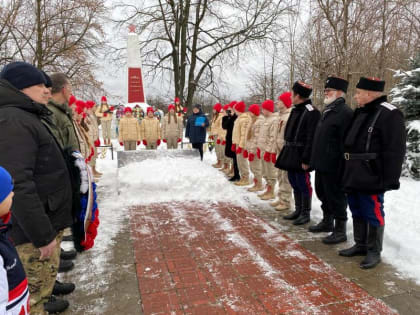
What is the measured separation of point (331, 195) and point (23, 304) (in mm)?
3768

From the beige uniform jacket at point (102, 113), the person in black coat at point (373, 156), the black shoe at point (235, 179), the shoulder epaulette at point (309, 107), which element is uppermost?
the beige uniform jacket at point (102, 113)

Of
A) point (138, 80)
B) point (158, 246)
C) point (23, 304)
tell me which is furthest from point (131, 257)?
point (138, 80)

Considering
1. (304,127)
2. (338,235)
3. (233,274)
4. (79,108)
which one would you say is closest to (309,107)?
(304,127)

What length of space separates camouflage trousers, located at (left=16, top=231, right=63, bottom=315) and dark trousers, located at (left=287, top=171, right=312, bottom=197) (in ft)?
12.3

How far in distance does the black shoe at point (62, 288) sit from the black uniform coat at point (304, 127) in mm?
3495

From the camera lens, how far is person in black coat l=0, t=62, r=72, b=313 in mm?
1940

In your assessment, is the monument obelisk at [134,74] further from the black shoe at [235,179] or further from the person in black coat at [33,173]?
the person in black coat at [33,173]

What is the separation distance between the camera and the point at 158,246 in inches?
162

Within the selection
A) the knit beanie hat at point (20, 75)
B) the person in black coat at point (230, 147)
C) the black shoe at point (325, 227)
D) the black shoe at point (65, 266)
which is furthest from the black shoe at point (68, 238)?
the person in black coat at point (230, 147)

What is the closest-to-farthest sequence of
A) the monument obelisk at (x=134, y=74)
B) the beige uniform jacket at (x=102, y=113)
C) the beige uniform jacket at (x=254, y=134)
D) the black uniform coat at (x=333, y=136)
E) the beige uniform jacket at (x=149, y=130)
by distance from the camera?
the black uniform coat at (x=333, y=136), the beige uniform jacket at (x=254, y=134), the beige uniform jacket at (x=149, y=130), the beige uniform jacket at (x=102, y=113), the monument obelisk at (x=134, y=74)

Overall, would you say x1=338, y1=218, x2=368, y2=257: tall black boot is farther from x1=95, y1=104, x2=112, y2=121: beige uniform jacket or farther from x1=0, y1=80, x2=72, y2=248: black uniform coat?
x1=95, y1=104, x2=112, y2=121: beige uniform jacket

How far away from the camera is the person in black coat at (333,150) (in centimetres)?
409

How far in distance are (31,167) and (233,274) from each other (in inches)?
91.8

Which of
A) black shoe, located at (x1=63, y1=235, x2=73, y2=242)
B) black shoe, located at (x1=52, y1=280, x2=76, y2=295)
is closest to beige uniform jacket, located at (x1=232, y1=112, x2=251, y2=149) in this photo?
black shoe, located at (x1=63, y1=235, x2=73, y2=242)
